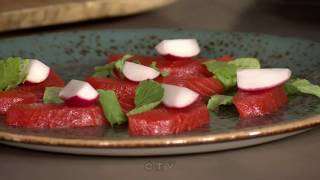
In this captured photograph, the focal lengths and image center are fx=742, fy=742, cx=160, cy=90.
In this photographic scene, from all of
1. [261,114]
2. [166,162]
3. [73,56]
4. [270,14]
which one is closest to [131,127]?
[166,162]

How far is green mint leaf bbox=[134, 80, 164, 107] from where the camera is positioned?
99 cm

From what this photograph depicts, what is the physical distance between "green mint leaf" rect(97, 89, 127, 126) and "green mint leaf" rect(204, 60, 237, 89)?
186 millimetres

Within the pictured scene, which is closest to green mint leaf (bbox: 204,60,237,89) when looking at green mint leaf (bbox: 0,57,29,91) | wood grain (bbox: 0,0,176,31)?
green mint leaf (bbox: 0,57,29,91)

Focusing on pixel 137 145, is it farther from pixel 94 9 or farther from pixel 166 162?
pixel 94 9

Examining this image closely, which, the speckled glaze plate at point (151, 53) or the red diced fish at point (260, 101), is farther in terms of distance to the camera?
the red diced fish at point (260, 101)

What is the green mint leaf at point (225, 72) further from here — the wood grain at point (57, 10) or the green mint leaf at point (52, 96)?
the wood grain at point (57, 10)

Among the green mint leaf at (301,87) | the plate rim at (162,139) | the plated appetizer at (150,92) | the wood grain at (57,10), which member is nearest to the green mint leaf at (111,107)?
the plated appetizer at (150,92)

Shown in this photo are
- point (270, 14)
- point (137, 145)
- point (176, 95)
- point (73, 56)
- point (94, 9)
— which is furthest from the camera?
point (270, 14)

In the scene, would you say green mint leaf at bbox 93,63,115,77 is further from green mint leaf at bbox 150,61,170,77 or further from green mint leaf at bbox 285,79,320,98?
green mint leaf at bbox 285,79,320,98

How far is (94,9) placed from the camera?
5.71ft

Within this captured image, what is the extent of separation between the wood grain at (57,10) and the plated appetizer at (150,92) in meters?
0.49

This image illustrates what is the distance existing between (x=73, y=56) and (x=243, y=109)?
1.50ft

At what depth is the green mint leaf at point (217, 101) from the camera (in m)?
1.04

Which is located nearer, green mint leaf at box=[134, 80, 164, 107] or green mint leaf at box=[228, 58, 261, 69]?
green mint leaf at box=[134, 80, 164, 107]
